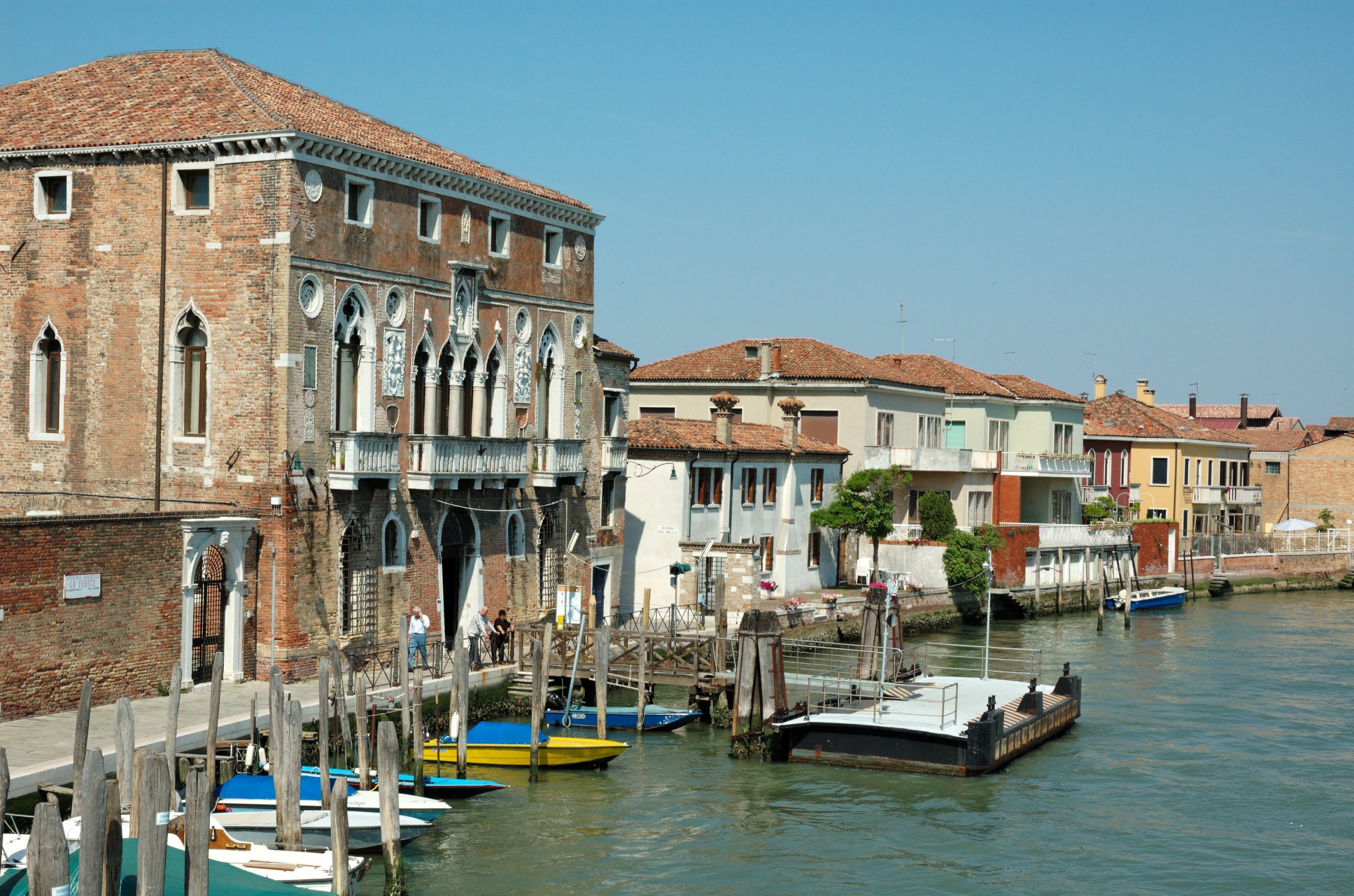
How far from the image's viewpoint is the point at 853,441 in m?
44.6

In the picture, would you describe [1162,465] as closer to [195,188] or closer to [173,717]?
[195,188]

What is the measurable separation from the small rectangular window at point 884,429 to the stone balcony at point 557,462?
16352 millimetres

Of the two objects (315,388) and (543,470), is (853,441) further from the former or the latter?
(315,388)

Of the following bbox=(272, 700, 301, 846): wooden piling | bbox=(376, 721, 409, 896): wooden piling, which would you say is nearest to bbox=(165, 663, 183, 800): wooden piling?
bbox=(272, 700, 301, 846): wooden piling

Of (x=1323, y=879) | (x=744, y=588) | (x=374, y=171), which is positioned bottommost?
(x=1323, y=879)

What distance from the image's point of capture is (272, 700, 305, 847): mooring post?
16.0m

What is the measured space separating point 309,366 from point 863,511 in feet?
69.2

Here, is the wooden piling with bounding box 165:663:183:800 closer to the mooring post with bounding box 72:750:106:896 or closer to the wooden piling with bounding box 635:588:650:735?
the mooring post with bounding box 72:750:106:896

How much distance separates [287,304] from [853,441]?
24.1 m

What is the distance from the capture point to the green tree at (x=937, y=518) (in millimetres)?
44844

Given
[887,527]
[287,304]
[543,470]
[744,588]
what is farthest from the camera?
[887,527]

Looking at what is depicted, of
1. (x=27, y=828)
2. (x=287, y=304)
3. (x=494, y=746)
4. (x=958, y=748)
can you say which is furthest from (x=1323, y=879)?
(x=287, y=304)

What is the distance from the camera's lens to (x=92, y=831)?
38.2 ft

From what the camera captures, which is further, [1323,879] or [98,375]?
[98,375]
